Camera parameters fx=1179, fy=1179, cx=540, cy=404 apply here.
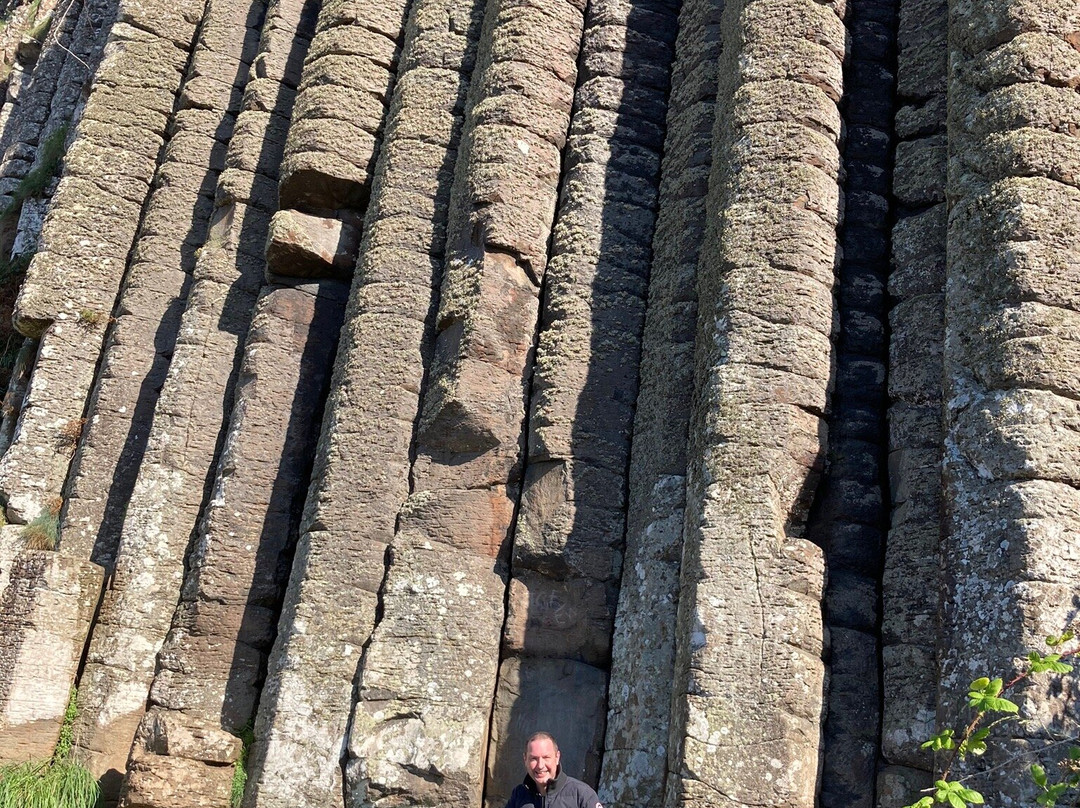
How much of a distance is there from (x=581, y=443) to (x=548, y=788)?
266 centimetres

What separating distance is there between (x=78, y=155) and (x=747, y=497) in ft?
27.1

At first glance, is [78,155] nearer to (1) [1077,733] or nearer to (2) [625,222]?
(2) [625,222]

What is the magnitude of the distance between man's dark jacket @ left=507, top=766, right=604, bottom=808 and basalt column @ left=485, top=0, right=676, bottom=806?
1.55 metres

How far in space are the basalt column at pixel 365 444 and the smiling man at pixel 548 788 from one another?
2288mm

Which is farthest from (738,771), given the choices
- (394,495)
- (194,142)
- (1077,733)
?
(194,142)

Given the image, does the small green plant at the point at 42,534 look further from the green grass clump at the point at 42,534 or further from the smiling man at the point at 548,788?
the smiling man at the point at 548,788

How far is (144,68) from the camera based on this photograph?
12.3 metres

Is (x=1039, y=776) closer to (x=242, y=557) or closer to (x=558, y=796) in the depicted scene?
(x=558, y=796)

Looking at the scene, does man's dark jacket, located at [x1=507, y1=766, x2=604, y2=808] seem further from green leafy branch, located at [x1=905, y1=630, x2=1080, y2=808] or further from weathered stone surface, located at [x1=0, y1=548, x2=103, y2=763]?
weathered stone surface, located at [x1=0, y1=548, x2=103, y2=763]

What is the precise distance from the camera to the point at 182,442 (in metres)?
9.76

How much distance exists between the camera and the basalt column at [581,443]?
7.34 metres

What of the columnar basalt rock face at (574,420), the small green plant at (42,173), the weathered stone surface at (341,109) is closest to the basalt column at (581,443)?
the columnar basalt rock face at (574,420)

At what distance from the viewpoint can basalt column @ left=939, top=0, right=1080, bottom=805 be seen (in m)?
5.41

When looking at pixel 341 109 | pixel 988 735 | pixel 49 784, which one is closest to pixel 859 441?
pixel 988 735
